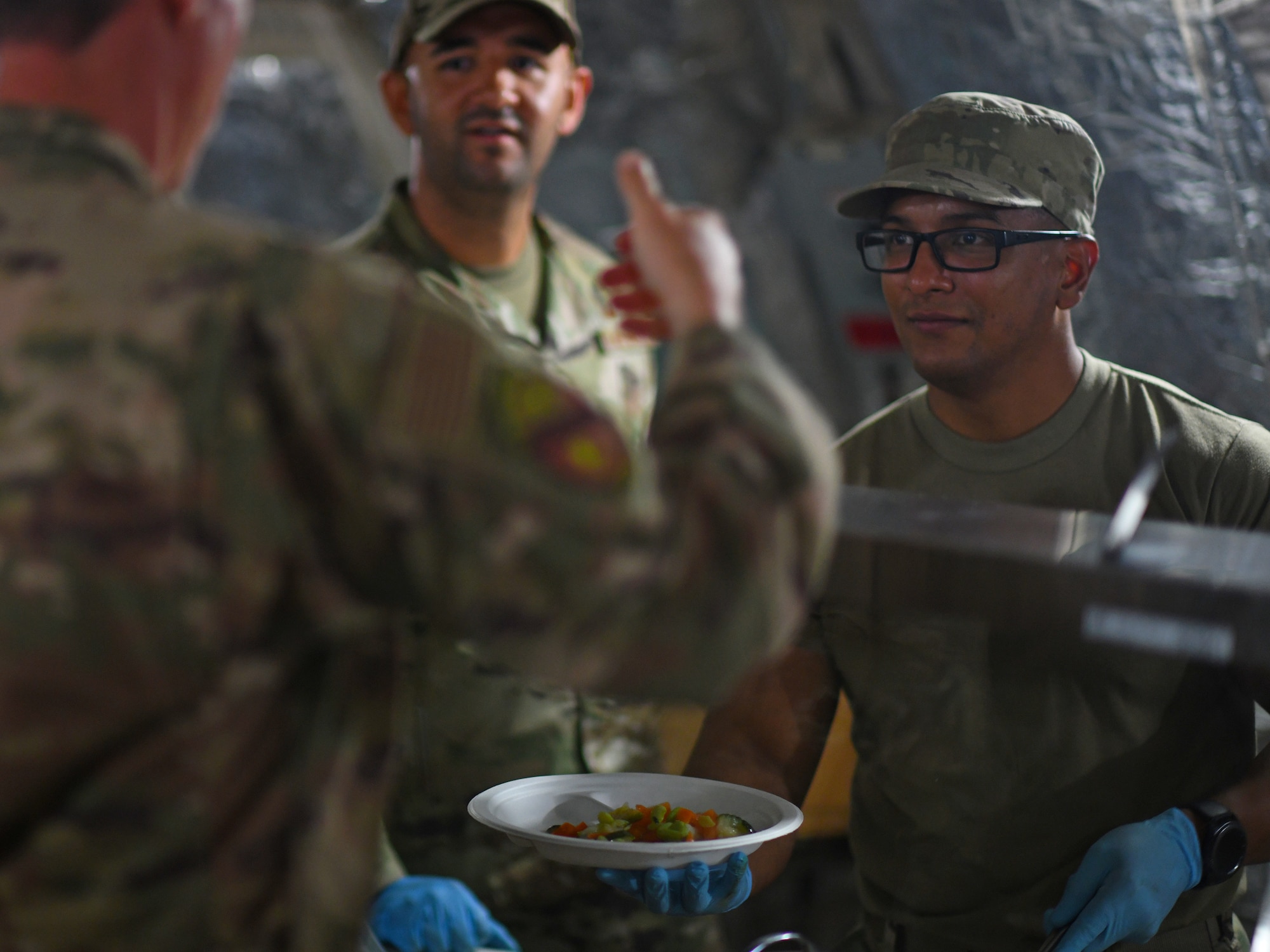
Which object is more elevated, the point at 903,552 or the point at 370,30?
the point at 370,30

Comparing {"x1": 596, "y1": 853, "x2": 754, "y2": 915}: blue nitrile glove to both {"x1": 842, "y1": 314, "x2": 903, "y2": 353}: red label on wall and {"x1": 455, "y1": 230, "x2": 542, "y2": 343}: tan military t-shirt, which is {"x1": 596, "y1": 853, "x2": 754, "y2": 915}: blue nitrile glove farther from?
{"x1": 842, "y1": 314, "x2": 903, "y2": 353}: red label on wall

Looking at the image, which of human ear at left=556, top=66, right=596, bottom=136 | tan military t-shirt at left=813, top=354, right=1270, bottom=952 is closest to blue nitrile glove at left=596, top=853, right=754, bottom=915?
tan military t-shirt at left=813, top=354, right=1270, bottom=952

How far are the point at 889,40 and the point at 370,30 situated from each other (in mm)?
1783

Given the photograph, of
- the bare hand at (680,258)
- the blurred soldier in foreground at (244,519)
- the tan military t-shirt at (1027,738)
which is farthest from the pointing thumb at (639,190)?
the tan military t-shirt at (1027,738)

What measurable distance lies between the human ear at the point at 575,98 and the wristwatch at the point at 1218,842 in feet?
3.91

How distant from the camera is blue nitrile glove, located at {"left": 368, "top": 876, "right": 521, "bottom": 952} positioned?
1.00 meters

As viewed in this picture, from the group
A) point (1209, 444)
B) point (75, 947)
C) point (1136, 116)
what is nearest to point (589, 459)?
point (75, 947)

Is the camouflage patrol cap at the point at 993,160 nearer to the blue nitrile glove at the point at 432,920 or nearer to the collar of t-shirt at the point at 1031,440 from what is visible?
the collar of t-shirt at the point at 1031,440

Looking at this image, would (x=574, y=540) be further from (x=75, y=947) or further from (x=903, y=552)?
(x=903, y=552)

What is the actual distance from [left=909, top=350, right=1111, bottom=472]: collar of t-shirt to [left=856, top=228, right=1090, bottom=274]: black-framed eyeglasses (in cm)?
15

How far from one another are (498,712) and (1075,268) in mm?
765

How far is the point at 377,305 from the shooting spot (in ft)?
1.96

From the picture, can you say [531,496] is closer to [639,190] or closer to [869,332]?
[639,190]

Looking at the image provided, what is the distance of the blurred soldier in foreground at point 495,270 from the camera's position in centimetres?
138
